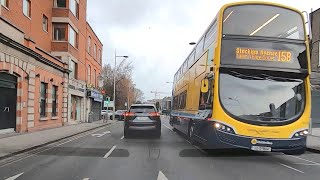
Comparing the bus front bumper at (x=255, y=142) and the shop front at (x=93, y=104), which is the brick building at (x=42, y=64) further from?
the bus front bumper at (x=255, y=142)

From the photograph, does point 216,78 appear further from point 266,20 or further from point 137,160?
point 137,160

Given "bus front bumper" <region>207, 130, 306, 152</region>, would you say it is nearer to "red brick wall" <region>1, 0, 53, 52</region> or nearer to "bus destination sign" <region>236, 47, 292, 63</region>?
"bus destination sign" <region>236, 47, 292, 63</region>

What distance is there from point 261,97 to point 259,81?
1.61ft


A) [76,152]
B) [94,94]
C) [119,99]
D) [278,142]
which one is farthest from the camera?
[119,99]

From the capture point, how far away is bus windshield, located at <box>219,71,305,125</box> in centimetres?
1169

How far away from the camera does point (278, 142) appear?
454 inches

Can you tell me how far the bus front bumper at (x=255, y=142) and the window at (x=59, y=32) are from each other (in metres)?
25.1

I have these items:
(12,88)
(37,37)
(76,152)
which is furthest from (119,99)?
(76,152)

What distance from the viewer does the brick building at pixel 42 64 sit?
2106 cm

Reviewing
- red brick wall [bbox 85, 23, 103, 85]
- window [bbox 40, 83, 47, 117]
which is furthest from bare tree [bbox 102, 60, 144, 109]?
window [bbox 40, 83, 47, 117]

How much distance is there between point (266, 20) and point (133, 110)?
32.9 ft

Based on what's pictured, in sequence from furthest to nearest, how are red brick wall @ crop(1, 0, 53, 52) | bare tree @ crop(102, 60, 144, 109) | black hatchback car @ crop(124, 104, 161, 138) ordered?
bare tree @ crop(102, 60, 144, 109), red brick wall @ crop(1, 0, 53, 52), black hatchback car @ crop(124, 104, 161, 138)

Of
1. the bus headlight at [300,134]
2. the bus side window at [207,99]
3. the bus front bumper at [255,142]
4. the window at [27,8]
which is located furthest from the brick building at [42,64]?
the bus headlight at [300,134]

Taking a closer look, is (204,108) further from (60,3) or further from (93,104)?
(93,104)
